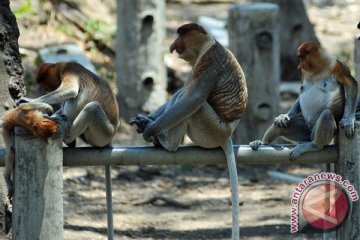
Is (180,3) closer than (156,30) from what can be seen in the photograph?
No

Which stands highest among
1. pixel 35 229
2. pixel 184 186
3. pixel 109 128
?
pixel 109 128

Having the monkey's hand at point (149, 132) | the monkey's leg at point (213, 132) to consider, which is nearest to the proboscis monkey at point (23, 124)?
the monkey's hand at point (149, 132)

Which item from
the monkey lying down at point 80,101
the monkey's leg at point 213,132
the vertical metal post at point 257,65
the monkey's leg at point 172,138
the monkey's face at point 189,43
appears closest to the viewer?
the monkey's leg at point 213,132

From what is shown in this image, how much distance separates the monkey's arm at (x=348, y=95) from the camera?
21.6ft

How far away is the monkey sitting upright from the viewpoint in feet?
22.6

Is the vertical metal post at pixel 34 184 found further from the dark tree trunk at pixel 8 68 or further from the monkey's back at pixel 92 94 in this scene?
the monkey's back at pixel 92 94

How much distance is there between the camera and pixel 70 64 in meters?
7.13

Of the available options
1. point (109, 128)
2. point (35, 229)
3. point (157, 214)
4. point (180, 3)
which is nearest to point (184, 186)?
point (157, 214)

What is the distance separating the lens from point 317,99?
284 inches

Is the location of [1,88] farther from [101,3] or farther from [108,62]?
[101,3]

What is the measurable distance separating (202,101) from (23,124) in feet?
4.74

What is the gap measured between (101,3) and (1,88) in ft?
36.4

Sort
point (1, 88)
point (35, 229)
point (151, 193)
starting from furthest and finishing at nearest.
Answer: point (151, 193) < point (1, 88) < point (35, 229)

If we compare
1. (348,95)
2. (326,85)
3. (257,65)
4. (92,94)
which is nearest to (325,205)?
(348,95)
